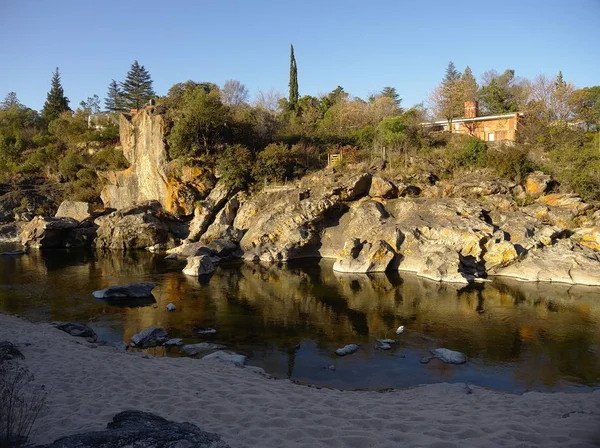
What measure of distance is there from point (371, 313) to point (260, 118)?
3089cm

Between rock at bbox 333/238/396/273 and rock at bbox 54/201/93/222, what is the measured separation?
26.0m

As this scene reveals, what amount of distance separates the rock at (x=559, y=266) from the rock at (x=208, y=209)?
21452 millimetres

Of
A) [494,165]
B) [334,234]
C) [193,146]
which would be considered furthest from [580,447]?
[193,146]

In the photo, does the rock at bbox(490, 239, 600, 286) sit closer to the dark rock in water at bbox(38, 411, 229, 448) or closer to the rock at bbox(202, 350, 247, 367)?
the rock at bbox(202, 350, 247, 367)

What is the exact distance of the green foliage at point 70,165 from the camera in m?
48.8

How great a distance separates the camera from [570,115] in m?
37.6

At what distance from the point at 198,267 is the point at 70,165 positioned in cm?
3284

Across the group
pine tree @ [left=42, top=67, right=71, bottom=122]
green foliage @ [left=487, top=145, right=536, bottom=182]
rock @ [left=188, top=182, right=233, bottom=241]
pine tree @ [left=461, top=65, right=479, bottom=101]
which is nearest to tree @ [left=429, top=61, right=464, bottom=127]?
pine tree @ [left=461, top=65, right=479, bottom=101]

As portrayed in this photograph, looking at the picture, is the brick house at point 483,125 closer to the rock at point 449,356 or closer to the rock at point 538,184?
the rock at point 538,184

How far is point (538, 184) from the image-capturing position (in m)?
29.0

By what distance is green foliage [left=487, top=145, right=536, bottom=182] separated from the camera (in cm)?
3038

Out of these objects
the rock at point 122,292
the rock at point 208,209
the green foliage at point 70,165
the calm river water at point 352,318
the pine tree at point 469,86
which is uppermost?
the pine tree at point 469,86

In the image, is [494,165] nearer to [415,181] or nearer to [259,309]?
[415,181]

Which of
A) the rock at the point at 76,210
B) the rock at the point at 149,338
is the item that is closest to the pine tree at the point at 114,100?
the rock at the point at 76,210
